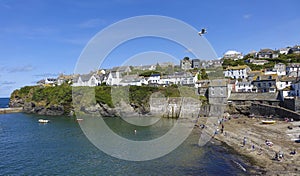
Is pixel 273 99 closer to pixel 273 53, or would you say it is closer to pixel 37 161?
pixel 37 161

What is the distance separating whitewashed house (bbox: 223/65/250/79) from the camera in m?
64.5

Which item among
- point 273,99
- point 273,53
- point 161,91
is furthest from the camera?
point 273,53

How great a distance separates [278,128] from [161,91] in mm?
27142

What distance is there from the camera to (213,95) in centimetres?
5269

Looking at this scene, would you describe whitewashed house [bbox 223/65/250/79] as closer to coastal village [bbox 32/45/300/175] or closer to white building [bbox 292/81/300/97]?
coastal village [bbox 32/45/300/175]

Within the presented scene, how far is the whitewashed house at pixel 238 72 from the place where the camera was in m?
64.5

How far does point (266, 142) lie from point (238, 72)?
1630 inches

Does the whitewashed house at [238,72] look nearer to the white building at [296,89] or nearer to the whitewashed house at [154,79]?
the whitewashed house at [154,79]

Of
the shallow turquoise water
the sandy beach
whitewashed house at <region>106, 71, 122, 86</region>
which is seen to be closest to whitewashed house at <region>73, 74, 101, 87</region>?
whitewashed house at <region>106, 71, 122, 86</region>

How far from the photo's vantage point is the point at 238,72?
65.8m

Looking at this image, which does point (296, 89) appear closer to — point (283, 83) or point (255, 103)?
point (255, 103)

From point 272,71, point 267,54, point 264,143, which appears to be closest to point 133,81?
point 272,71

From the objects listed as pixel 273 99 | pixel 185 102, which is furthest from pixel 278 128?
pixel 185 102

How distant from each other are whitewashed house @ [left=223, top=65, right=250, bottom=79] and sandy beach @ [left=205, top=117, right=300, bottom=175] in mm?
25397
